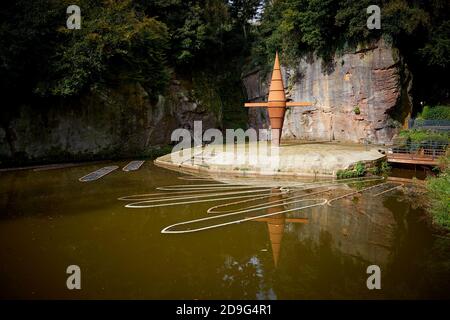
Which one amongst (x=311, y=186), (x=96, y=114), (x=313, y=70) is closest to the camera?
(x=311, y=186)

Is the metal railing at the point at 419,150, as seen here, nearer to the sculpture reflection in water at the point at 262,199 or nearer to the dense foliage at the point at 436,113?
the sculpture reflection in water at the point at 262,199

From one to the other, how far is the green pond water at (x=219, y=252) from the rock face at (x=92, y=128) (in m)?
9.27

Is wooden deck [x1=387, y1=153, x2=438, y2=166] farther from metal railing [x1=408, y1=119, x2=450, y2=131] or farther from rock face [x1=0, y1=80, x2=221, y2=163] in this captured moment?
rock face [x1=0, y1=80, x2=221, y2=163]

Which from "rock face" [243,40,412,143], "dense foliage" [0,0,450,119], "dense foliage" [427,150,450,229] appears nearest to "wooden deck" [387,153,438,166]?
"dense foliage" [427,150,450,229]

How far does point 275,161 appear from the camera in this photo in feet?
50.1

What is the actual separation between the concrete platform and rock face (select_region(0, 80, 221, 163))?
5.06 meters

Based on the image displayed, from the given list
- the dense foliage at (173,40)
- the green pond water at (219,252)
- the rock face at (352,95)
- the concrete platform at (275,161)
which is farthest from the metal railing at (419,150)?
the dense foliage at (173,40)

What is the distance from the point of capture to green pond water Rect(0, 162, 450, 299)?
520 centimetres

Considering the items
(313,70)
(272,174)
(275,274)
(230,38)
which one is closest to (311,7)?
(313,70)

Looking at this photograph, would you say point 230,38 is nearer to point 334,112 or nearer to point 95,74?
point 334,112

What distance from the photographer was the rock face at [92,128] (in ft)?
60.6

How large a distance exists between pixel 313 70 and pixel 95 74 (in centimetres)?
1412

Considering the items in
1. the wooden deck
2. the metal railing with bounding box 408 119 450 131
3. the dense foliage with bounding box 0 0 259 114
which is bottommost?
the wooden deck

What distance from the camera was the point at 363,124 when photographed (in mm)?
21016
